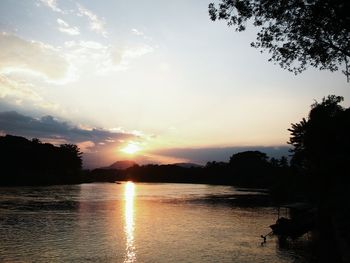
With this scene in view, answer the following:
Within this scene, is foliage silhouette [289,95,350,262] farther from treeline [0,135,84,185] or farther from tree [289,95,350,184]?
treeline [0,135,84,185]

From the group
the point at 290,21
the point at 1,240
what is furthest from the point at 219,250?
the point at 290,21

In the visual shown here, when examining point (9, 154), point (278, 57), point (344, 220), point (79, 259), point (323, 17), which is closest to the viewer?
point (323, 17)

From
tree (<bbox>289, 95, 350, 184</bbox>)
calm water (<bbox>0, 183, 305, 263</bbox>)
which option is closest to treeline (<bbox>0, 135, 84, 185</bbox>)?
calm water (<bbox>0, 183, 305, 263</bbox>)

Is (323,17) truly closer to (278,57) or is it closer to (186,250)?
(278,57)

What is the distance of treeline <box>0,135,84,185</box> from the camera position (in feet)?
512

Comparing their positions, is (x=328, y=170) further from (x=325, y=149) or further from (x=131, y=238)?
(x=131, y=238)

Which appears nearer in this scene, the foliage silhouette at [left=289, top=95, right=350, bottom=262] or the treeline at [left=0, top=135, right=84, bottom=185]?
the foliage silhouette at [left=289, top=95, right=350, bottom=262]

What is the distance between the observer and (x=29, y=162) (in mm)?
173625

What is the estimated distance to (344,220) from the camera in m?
40.8

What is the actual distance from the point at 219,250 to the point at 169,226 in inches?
720

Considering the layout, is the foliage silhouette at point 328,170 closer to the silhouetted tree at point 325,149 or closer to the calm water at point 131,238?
the silhouetted tree at point 325,149

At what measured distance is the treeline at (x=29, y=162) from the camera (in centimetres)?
15612

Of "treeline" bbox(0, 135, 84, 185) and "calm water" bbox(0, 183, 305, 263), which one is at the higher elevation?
"treeline" bbox(0, 135, 84, 185)

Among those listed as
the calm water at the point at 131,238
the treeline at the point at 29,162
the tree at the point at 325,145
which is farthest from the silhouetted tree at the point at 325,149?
the treeline at the point at 29,162
